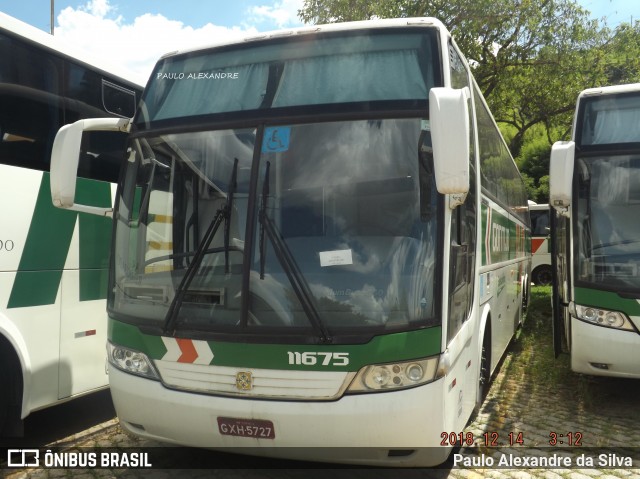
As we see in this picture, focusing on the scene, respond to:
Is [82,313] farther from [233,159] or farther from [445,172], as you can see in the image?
[445,172]

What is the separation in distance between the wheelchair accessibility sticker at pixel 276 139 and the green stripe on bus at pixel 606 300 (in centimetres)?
390

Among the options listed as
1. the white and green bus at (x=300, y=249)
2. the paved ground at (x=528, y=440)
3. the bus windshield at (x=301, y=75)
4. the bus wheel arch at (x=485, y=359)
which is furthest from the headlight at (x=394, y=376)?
the bus wheel arch at (x=485, y=359)

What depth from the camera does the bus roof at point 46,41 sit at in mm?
4869

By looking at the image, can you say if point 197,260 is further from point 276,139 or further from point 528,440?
point 528,440

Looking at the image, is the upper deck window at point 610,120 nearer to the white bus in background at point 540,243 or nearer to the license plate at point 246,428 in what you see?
the license plate at point 246,428

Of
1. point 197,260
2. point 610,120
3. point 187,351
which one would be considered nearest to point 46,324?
point 187,351

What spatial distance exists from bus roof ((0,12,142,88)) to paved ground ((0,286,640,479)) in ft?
11.6

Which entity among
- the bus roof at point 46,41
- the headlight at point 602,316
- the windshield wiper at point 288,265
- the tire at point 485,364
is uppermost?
the bus roof at point 46,41

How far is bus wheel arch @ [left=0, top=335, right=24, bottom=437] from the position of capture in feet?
15.4

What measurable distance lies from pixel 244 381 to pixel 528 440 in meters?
3.05

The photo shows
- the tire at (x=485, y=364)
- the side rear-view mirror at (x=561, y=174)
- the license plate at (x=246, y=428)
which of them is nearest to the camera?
the license plate at (x=246, y=428)

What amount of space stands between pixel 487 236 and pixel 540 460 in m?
2.25

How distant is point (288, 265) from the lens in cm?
374

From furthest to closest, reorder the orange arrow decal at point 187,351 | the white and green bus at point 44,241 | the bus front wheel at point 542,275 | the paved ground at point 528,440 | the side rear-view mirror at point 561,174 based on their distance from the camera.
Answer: the bus front wheel at point 542,275, the side rear-view mirror at point 561,174, the white and green bus at point 44,241, the paved ground at point 528,440, the orange arrow decal at point 187,351
